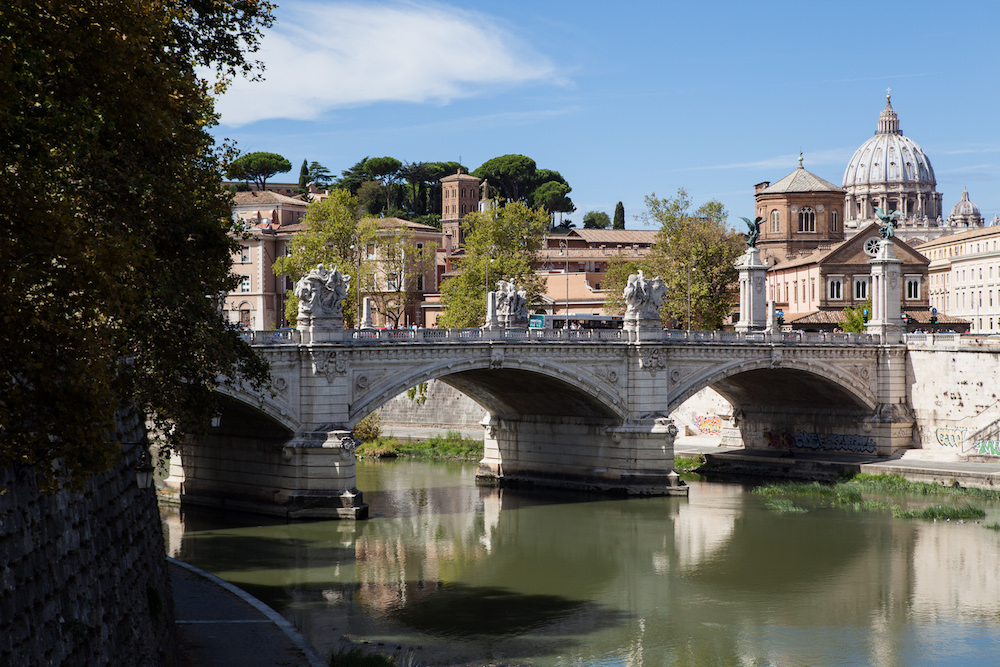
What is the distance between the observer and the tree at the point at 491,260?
52906 millimetres

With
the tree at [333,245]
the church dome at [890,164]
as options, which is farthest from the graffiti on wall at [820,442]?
the church dome at [890,164]

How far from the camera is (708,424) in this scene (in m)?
47.2

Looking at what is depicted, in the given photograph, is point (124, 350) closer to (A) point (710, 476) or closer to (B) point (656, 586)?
(B) point (656, 586)

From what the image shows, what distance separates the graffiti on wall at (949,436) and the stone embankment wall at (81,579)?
32493 millimetres

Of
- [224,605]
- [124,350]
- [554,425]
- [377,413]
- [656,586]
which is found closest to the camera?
[124,350]

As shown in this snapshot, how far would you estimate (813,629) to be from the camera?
71.3 feet

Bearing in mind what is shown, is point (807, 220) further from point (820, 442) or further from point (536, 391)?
point (536, 391)

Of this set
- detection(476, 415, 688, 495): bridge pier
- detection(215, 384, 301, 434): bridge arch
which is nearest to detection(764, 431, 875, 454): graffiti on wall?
detection(476, 415, 688, 495): bridge pier

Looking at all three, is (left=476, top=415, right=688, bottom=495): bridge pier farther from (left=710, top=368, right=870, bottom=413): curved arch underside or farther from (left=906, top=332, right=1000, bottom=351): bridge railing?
(left=906, top=332, right=1000, bottom=351): bridge railing

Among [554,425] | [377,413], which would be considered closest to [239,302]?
Answer: [377,413]

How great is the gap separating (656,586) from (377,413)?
26.6 m

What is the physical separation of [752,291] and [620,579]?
19.8 meters

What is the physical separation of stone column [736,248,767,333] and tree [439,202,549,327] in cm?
1266

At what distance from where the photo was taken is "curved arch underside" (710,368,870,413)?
139ft
